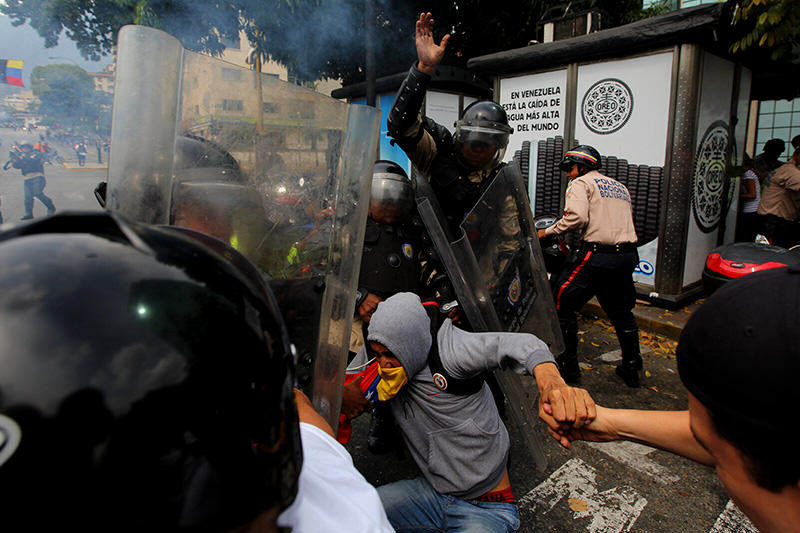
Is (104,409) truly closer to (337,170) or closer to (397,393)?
(337,170)

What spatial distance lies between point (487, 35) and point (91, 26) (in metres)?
8.48

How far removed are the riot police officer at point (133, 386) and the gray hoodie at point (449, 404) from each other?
47.1 inches

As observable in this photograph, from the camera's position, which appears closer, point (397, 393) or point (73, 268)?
point (73, 268)

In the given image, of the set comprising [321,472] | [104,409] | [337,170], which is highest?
[337,170]

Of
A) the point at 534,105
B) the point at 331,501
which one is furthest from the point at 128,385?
the point at 534,105

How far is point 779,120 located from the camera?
34.4ft

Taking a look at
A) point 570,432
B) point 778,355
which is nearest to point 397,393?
point 570,432

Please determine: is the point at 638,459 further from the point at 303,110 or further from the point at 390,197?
the point at 303,110

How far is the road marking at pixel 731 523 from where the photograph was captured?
2.34 m

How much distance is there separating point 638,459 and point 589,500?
0.58 m

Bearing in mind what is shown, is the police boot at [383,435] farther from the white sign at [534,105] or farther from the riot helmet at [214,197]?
the white sign at [534,105]

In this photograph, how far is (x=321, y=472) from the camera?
803 millimetres

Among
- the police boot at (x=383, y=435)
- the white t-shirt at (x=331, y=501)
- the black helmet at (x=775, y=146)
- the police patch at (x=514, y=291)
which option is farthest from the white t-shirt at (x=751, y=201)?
the white t-shirt at (x=331, y=501)

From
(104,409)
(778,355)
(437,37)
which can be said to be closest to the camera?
(104,409)
